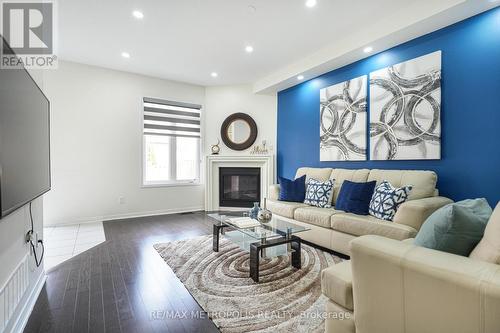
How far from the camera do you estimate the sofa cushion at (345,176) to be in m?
3.40

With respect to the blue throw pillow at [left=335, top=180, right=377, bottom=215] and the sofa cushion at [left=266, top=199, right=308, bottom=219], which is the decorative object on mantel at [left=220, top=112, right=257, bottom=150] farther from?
the blue throw pillow at [left=335, top=180, right=377, bottom=215]

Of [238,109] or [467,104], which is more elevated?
[238,109]

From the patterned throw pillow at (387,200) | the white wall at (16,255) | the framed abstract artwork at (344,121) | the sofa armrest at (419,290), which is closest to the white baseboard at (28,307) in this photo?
the white wall at (16,255)

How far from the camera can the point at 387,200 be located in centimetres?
270

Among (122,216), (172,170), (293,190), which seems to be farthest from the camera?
(172,170)

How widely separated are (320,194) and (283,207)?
55 centimetres

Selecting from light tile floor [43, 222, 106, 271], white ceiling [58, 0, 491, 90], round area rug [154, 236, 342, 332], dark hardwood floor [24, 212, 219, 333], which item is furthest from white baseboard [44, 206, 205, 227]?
white ceiling [58, 0, 491, 90]

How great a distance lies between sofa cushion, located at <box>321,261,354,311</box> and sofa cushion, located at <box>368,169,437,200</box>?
176 centimetres

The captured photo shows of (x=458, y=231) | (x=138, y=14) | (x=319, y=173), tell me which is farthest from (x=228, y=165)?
(x=458, y=231)

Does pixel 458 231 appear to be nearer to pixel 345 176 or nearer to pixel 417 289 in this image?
pixel 417 289

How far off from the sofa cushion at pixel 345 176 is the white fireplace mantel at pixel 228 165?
1.71 metres

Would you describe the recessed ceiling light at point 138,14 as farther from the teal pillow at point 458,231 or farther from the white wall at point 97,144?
the teal pillow at point 458,231

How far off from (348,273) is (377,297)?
0.85 feet

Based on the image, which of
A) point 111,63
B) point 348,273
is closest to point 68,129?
point 111,63
